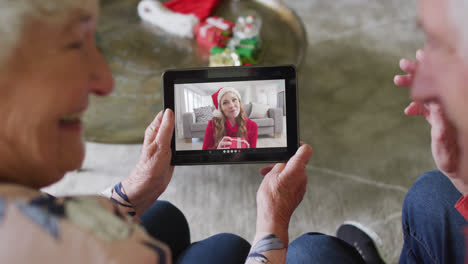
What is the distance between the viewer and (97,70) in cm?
52

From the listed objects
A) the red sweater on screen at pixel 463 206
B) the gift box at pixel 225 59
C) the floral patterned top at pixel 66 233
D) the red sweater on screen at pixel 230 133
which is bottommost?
the red sweater on screen at pixel 463 206

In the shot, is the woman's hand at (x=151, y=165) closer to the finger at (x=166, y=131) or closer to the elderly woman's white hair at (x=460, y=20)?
the finger at (x=166, y=131)

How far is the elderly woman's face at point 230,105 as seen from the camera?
1.02 m

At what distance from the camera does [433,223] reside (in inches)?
33.7

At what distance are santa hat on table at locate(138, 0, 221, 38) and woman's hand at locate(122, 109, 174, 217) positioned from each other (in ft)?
2.75

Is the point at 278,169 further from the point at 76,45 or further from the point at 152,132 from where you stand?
the point at 76,45

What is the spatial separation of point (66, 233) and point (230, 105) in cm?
64

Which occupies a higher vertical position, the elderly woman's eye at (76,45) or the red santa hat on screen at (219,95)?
the elderly woman's eye at (76,45)

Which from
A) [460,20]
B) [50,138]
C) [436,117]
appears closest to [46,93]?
[50,138]

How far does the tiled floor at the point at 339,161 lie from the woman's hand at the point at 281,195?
529mm

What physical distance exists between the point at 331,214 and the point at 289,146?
56 cm

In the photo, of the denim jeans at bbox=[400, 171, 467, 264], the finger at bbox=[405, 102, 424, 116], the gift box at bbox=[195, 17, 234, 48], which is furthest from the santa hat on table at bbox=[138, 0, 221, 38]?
the denim jeans at bbox=[400, 171, 467, 264]

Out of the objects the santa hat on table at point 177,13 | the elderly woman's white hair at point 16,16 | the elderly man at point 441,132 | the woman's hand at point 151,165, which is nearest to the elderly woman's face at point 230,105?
the woman's hand at point 151,165

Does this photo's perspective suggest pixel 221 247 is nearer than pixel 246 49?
Yes
